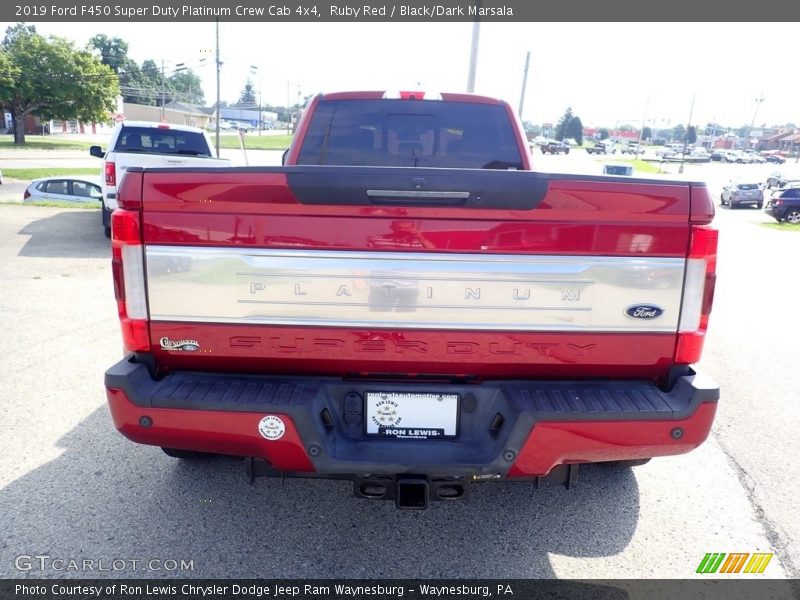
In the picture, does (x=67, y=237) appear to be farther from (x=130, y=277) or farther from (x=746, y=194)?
(x=746, y=194)

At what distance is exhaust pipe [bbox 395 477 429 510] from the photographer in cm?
238

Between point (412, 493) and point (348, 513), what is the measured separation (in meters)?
0.91

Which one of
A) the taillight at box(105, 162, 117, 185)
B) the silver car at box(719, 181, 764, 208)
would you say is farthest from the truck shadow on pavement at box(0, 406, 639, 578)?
the silver car at box(719, 181, 764, 208)

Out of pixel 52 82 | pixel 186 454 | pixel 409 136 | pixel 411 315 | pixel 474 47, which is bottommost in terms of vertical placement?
pixel 186 454

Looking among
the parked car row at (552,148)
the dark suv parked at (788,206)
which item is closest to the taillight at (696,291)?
the dark suv parked at (788,206)

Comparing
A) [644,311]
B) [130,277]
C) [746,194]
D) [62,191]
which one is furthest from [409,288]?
[746,194]

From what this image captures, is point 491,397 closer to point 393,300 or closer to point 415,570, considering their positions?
point 393,300

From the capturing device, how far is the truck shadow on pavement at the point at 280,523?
277cm

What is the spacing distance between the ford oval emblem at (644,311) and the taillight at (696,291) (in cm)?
11

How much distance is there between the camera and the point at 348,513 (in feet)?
10.4

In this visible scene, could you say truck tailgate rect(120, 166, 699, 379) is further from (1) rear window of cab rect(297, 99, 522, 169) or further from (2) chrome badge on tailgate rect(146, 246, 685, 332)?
(1) rear window of cab rect(297, 99, 522, 169)

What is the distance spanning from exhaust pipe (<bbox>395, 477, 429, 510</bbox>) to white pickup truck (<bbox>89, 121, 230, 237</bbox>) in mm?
8087

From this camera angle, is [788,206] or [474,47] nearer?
[474,47]

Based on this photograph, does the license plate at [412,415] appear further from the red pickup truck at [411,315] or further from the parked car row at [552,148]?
the parked car row at [552,148]
